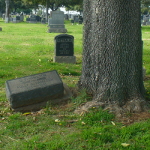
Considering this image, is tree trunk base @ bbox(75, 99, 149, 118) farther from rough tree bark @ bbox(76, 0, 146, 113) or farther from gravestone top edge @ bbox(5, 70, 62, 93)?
gravestone top edge @ bbox(5, 70, 62, 93)

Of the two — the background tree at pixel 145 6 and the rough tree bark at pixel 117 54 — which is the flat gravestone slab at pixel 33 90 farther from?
the background tree at pixel 145 6

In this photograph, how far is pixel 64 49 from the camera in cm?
1146

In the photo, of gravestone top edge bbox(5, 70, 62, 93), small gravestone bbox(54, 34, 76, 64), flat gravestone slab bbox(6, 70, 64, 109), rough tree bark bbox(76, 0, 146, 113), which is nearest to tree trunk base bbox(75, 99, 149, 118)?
rough tree bark bbox(76, 0, 146, 113)

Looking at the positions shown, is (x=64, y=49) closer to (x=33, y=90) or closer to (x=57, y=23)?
(x=33, y=90)

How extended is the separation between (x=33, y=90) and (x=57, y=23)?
20181 millimetres

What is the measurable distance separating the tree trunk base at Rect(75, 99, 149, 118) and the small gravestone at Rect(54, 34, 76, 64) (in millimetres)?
6148

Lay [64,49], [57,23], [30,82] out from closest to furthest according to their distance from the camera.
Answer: [30,82] < [64,49] < [57,23]

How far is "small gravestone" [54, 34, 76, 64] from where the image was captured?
11297mm

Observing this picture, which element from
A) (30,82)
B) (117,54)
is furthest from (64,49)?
(117,54)

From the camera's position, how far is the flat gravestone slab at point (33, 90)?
5.36m

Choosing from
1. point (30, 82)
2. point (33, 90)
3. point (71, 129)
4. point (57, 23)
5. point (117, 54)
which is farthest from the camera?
point (57, 23)

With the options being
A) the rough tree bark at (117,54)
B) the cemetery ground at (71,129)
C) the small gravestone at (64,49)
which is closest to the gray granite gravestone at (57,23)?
the small gravestone at (64,49)

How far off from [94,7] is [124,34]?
2.55 feet

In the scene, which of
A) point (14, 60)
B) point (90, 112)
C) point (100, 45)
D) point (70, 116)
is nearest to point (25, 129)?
point (70, 116)
